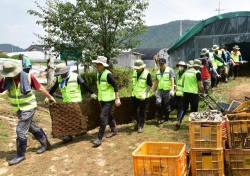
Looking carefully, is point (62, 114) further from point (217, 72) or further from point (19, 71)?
point (217, 72)

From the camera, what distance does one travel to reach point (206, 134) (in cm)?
556

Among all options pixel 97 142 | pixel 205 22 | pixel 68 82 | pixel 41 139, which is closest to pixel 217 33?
pixel 205 22

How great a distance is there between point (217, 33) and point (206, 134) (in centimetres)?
1526

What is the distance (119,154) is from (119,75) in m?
10.4

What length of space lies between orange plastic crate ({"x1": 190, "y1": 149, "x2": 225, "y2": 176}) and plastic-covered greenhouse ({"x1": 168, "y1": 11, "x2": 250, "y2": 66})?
14916 millimetres

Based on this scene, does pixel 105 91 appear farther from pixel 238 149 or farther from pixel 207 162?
pixel 238 149

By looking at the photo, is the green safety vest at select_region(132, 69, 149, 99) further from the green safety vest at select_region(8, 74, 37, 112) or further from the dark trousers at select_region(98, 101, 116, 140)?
the green safety vest at select_region(8, 74, 37, 112)

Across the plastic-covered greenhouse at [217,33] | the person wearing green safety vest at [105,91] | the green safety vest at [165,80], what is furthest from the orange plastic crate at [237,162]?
the plastic-covered greenhouse at [217,33]

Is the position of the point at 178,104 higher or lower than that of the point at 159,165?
higher

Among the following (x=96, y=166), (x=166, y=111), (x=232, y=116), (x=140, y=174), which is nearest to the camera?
(x=140, y=174)

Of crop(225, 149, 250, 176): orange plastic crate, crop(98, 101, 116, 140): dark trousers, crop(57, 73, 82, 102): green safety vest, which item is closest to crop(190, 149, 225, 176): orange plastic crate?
crop(225, 149, 250, 176): orange plastic crate

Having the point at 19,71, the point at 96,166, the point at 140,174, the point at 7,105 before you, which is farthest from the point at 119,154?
the point at 7,105

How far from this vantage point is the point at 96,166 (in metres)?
6.82

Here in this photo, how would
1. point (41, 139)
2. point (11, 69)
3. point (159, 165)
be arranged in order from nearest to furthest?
point (159, 165) < point (11, 69) < point (41, 139)
